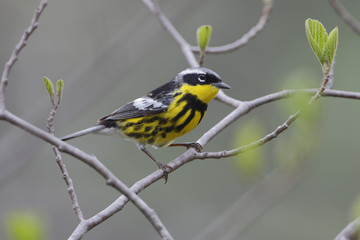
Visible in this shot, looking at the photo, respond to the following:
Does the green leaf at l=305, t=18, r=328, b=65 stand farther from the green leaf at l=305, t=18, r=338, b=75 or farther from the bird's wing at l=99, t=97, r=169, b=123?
the bird's wing at l=99, t=97, r=169, b=123

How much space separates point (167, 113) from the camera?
4316 mm

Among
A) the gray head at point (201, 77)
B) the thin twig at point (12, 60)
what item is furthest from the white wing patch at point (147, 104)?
the thin twig at point (12, 60)

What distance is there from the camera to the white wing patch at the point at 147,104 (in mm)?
4379

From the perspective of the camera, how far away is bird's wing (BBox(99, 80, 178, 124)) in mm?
4359

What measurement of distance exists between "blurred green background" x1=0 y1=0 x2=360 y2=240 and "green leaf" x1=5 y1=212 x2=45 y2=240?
542 centimetres

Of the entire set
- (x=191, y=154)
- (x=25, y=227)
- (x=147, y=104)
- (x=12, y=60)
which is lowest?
(x=25, y=227)

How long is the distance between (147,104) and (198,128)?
457 cm

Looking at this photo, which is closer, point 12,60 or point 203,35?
point 12,60

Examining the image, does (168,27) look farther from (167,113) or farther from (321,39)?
(321,39)

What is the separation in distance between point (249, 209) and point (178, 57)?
825cm

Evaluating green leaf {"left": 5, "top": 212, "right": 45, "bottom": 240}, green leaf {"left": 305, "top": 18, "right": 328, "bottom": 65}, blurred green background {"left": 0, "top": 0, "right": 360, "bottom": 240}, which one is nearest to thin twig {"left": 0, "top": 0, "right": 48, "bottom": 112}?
green leaf {"left": 5, "top": 212, "right": 45, "bottom": 240}

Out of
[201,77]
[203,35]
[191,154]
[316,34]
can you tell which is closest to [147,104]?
[201,77]

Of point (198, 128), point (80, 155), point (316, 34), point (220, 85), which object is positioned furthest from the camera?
point (198, 128)

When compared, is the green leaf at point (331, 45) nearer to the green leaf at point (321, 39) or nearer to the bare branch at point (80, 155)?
the green leaf at point (321, 39)
